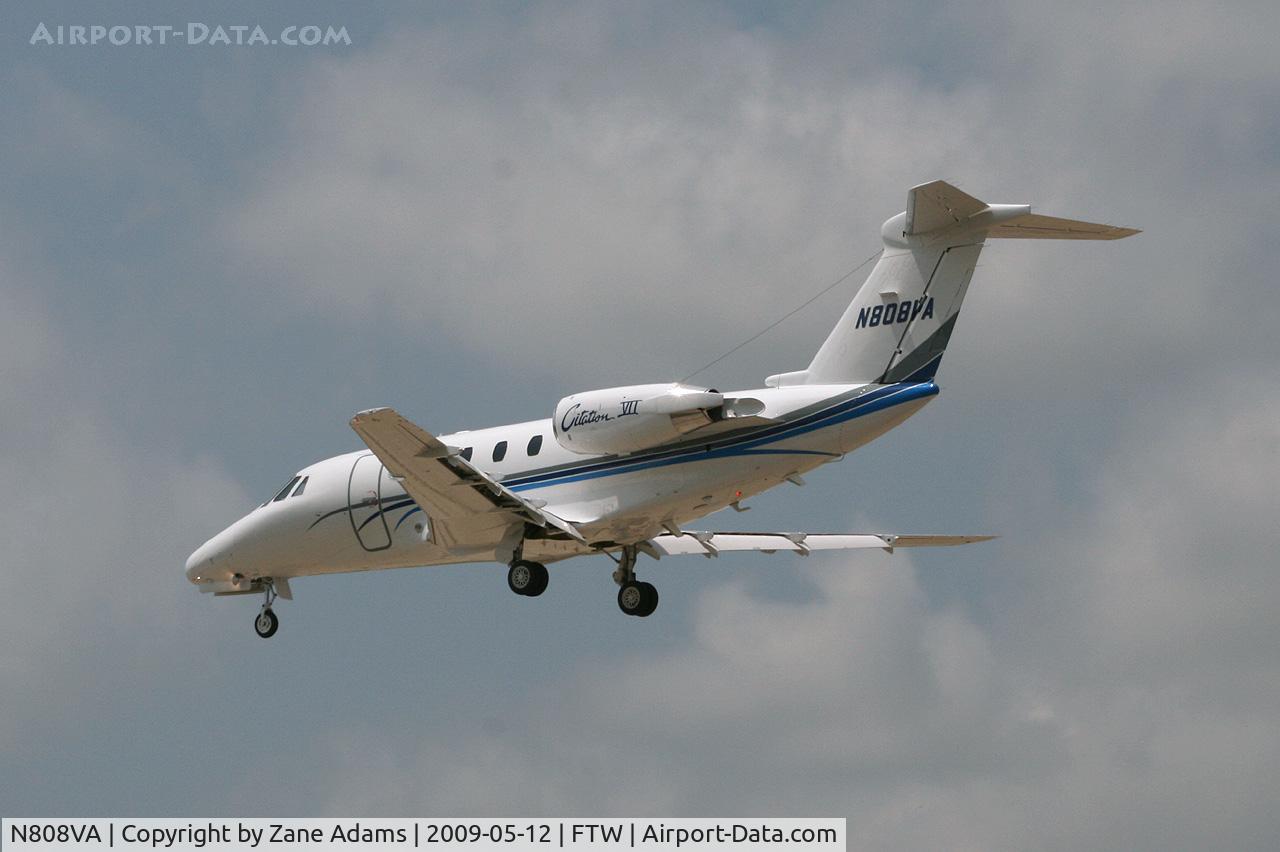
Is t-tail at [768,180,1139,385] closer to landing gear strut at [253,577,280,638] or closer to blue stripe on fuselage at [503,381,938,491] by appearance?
blue stripe on fuselage at [503,381,938,491]

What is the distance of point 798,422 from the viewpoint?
2986cm

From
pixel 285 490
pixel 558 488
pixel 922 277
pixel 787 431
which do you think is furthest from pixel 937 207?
pixel 285 490

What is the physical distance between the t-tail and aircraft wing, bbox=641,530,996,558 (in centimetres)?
655

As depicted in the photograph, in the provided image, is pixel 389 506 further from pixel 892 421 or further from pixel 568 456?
pixel 892 421

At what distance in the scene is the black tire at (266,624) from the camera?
37188 millimetres

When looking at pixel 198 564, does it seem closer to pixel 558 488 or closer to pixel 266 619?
pixel 266 619

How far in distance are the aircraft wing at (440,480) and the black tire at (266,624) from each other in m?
6.11

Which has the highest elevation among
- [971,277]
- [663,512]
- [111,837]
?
[971,277]

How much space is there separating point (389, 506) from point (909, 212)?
10.2 meters

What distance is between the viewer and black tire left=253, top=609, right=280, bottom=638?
3719 centimetres

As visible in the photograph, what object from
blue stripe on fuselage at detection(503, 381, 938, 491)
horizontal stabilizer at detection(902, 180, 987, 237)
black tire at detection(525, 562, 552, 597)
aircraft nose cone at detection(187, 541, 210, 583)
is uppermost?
horizontal stabilizer at detection(902, 180, 987, 237)

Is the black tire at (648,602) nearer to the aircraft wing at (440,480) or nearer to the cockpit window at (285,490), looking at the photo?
the aircraft wing at (440,480)

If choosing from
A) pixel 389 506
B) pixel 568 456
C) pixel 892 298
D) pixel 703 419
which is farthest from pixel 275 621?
pixel 892 298

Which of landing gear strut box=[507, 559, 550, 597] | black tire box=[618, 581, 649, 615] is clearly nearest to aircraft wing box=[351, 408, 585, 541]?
landing gear strut box=[507, 559, 550, 597]
